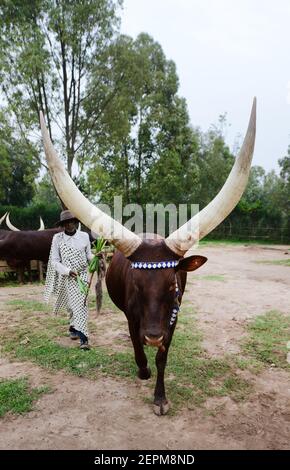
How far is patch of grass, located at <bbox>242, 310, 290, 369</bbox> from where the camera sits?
13.7 ft

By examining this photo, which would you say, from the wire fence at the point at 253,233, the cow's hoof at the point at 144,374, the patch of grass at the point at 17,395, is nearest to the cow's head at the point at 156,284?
the cow's hoof at the point at 144,374

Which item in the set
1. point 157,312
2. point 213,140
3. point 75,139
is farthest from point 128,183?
point 157,312

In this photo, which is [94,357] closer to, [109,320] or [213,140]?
[109,320]

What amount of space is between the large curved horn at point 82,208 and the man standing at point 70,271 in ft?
5.03

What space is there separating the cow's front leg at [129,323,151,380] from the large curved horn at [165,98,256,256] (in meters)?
0.89

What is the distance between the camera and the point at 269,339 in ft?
15.6

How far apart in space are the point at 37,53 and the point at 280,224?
17.3 m

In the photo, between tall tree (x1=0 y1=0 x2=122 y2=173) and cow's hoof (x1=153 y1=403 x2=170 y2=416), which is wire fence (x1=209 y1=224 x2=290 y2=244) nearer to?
tall tree (x1=0 y1=0 x2=122 y2=173)

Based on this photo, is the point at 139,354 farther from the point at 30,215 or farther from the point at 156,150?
the point at 156,150

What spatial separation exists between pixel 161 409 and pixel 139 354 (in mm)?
500

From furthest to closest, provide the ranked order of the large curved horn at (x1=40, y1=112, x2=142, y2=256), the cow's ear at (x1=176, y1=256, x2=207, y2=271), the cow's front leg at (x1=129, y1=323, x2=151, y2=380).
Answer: the cow's front leg at (x1=129, y1=323, x2=151, y2=380) → the cow's ear at (x1=176, y1=256, x2=207, y2=271) → the large curved horn at (x1=40, y1=112, x2=142, y2=256)

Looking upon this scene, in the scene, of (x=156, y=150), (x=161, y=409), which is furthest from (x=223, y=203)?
(x=156, y=150)

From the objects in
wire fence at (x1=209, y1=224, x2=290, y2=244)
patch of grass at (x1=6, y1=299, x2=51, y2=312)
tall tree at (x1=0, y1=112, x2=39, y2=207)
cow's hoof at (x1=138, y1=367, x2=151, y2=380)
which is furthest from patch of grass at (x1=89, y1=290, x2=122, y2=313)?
wire fence at (x1=209, y1=224, x2=290, y2=244)

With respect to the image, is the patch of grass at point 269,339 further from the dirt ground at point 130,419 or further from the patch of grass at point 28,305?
the patch of grass at point 28,305
